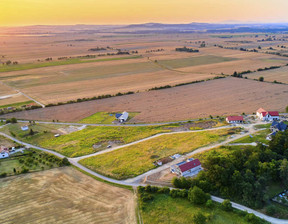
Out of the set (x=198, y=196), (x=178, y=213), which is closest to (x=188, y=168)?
(x=198, y=196)

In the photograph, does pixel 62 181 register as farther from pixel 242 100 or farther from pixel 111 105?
pixel 242 100

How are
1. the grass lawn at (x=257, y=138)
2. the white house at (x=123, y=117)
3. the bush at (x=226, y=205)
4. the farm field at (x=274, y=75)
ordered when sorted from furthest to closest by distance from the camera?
the farm field at (x=274, y=75) → the white house at (x=123, y=117) → the grass lawn at (x=257, y=138) → the bush at (x=226, y=205)

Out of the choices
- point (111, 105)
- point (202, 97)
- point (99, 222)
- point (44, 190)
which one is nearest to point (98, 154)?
point (44, 190)

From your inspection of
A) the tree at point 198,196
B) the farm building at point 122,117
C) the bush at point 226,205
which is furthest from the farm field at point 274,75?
the tree at point 198,196

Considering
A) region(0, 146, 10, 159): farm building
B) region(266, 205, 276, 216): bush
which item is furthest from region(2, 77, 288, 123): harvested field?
region(266, 205, 276, 216): bush

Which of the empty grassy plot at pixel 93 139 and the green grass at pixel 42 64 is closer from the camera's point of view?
the empty grassy plot at pixel 93 139

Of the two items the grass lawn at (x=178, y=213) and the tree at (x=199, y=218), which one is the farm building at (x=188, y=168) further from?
the tree at (x=199, y=218)

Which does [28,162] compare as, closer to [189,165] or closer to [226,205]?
[189,165]

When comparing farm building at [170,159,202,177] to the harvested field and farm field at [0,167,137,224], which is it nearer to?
farm field at [0,167,137,224]
